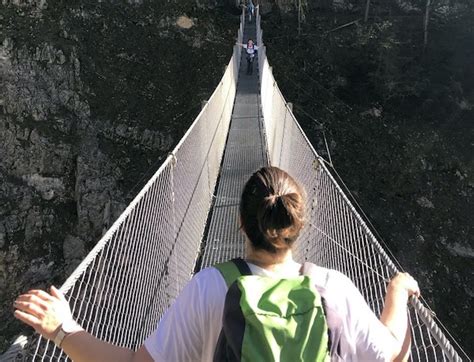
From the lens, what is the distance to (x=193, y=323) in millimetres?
1011

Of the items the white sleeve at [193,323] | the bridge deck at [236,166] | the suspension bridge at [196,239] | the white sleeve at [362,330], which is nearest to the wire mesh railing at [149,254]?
the suspension bridge at [196,239]

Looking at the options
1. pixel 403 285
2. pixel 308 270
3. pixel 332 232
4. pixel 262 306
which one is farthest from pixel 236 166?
pixel 262 306

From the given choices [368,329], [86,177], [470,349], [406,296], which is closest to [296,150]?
[406,296]

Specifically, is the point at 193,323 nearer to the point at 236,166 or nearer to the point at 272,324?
the point at 272,324

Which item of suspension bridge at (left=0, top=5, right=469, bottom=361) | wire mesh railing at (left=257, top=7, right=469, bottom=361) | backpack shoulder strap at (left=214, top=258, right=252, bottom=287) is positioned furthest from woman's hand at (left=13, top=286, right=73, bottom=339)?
wire mesh railing at (left=257, top=7, right=469, bottom=361)

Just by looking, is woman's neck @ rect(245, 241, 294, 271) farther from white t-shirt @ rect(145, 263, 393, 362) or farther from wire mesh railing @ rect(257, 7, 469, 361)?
wire mesh railing @ rect(257, 7, 469, 361)

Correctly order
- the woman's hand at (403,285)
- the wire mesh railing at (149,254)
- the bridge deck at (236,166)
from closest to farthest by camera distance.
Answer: the woman's hand at (403,285) < the wire mesh railing at (149,254) < the bridge deck at (236,166)

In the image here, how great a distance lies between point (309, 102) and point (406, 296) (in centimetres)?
1264

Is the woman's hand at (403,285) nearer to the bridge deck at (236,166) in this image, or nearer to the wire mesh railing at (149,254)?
the bridge deck at (236,166)

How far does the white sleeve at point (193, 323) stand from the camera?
39.6 inches

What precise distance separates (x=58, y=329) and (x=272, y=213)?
54 cm

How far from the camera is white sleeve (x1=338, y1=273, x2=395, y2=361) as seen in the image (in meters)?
1.04

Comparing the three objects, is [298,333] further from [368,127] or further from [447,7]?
[447,7]

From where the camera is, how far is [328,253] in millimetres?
3115
